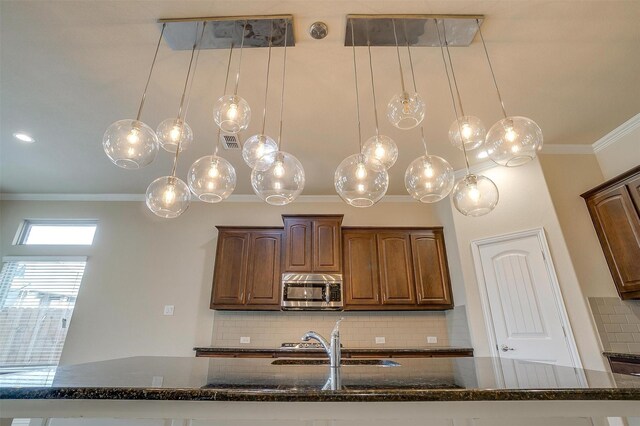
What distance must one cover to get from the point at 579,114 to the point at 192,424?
12.4ft

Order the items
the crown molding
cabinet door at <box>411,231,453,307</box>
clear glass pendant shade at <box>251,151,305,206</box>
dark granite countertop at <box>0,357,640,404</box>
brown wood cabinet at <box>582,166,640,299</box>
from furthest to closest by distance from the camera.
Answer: cabinet door at <box>411,231,453,307</box> → the crown molding → brown wood cabinet at <box>582,166,640,299</box> → clear glass pendant shade at <box>251,151,305,206</box> → dark granite countertop at <box>0,357,640,404</box>

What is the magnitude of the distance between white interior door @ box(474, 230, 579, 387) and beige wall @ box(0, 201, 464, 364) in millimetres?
468

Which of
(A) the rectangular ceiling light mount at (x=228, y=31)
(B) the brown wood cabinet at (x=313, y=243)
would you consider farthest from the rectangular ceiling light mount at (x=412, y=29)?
(B) the brown wood cabinet at (x=313, y=243)

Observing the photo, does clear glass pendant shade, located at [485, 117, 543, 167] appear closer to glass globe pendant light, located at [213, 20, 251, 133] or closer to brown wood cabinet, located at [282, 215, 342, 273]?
glass globe pendant light, located at [213, 20, 251, 133]

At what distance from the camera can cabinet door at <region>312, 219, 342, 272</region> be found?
3732mm

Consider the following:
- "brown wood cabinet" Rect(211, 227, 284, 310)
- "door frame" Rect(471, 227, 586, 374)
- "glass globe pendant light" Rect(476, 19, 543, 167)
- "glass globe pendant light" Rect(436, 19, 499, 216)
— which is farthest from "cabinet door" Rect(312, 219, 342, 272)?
"glass globe pendant light" Rect(476, 19, 543, 167)

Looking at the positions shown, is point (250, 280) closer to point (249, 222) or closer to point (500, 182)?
point (249, 222)

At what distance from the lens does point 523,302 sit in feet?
9.64

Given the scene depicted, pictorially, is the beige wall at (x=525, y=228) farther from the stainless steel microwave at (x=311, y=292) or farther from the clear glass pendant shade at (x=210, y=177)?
the clear glass pendant shade at (x=210, y=177)

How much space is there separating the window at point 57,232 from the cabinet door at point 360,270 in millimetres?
3680

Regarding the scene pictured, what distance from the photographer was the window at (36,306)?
3729mm

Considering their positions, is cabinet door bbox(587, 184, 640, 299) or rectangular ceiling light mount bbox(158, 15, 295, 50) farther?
cabinet door bbox(587, 184, 640, 299)

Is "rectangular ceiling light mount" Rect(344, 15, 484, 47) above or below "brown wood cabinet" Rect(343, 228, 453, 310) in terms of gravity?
above

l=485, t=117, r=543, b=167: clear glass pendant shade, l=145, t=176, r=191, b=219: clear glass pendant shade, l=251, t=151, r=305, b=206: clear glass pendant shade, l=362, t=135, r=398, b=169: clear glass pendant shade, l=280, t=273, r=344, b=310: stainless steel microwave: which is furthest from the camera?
l=280, t=273, r=344, b=310: stainless steel microwave
